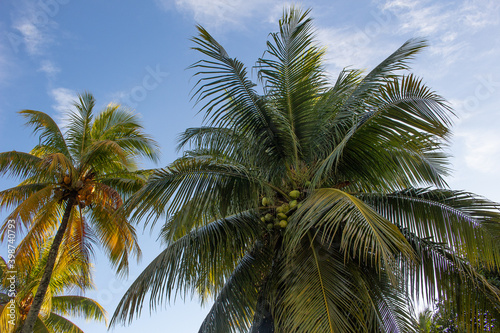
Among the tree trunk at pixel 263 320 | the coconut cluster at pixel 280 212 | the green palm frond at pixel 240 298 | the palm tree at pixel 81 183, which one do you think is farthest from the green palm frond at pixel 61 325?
the coconut cluster at pixel 280 212

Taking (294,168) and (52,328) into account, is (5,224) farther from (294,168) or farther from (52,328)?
(294,168)

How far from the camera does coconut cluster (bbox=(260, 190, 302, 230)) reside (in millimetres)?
6059

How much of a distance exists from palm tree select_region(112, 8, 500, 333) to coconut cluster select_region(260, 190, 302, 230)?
0.02 m

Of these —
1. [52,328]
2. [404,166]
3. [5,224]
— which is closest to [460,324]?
[404,166]

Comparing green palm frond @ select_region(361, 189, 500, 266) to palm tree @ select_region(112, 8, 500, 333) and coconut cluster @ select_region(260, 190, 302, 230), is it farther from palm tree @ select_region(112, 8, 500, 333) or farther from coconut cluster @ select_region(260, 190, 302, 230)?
coconut cluster @ select_region(260, 190, 302, 230)

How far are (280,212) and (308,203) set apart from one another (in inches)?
33.9

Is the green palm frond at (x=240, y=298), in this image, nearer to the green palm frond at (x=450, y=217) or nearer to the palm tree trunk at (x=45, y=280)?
the green palm frond at (x=450, y=217)

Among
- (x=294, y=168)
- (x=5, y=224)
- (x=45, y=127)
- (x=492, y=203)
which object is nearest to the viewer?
(x=492, y=203)

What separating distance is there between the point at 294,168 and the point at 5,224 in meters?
7.40

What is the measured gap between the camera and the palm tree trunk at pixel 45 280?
945 centimetres

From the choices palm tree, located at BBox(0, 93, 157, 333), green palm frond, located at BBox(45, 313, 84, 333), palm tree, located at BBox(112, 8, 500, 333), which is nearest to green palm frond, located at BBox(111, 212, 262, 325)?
palm tree, located at BBox(112, 8, 500, 333)

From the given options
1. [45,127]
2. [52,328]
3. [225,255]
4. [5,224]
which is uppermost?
[45,127]

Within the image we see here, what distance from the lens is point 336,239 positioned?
6.20m

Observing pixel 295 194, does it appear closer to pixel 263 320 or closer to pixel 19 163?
pixel 263 320
